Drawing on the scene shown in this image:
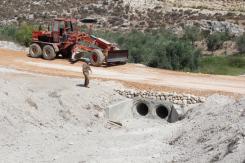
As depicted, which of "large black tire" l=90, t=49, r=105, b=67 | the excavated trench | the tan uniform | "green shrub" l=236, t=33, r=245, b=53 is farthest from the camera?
"green shrub" l=236, t=33, r=245, b=53

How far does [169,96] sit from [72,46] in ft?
31.8

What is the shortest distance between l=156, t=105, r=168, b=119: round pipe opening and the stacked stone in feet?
1.63

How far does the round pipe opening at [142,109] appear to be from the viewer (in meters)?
25.5

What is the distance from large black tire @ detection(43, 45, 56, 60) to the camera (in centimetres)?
3262

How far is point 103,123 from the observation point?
924 inches

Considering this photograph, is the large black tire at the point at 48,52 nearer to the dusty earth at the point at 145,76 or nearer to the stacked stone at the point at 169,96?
the dusty earth at the point at 145,76

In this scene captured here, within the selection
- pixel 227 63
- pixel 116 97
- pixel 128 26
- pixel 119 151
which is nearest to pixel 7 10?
pixel 128 26

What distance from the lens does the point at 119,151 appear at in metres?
19.4

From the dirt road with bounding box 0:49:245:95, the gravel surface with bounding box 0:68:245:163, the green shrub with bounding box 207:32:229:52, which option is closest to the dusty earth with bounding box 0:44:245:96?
the dirt road with bounding box 0:49:245:95

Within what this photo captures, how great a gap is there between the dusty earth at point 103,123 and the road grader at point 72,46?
1.70 m

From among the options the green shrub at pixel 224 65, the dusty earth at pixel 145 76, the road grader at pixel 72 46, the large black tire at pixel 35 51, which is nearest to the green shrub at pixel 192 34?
the green shrub at pixel 224 65

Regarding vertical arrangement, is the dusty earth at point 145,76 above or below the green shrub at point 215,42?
above

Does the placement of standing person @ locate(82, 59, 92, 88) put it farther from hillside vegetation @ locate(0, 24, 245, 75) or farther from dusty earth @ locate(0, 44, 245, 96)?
hillside vegetation @ locate(0, 24, 245, 75)

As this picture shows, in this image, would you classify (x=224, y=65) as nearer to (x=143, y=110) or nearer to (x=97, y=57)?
(x=97, y=57)
